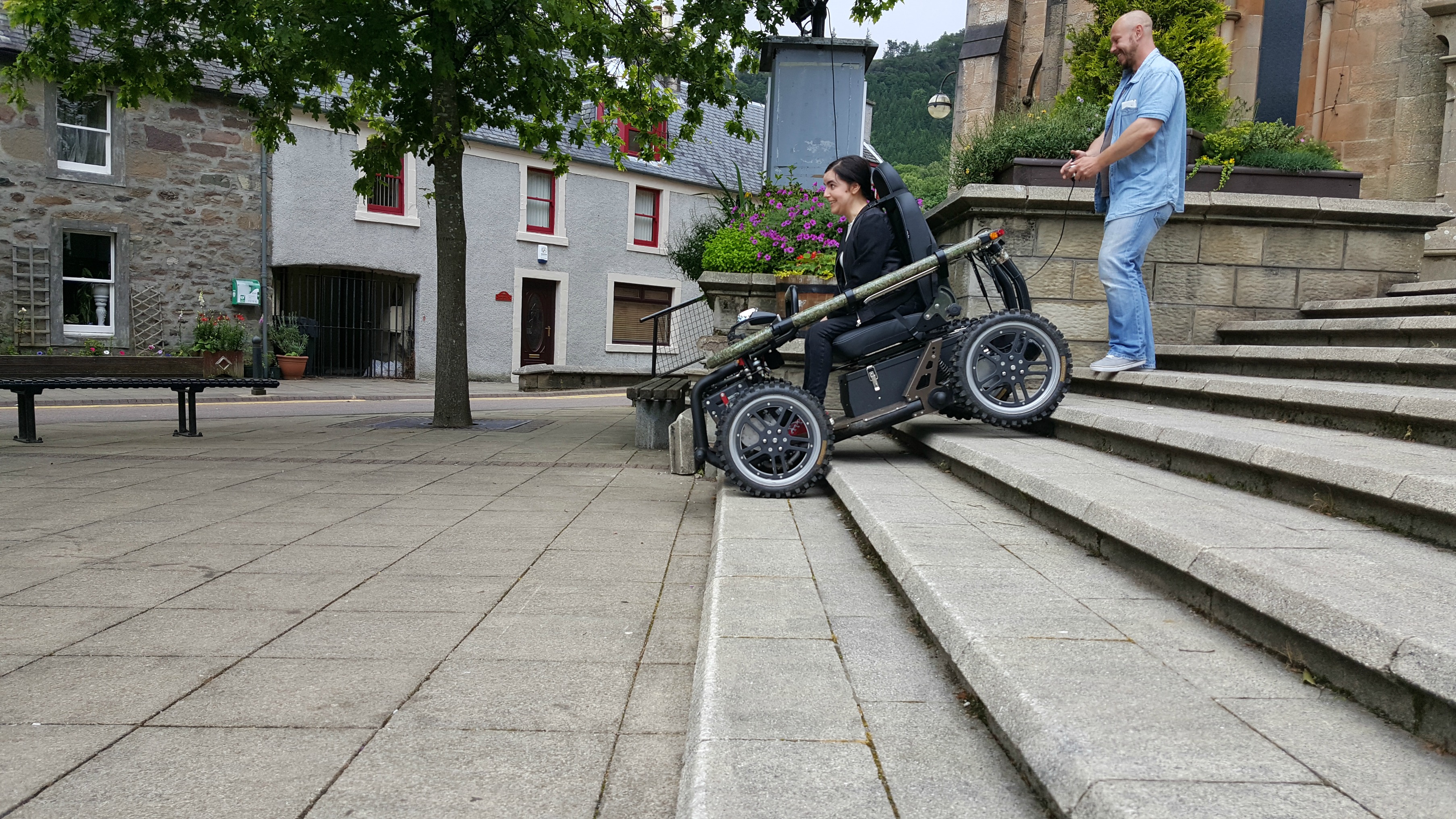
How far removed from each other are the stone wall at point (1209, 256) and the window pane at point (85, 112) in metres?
18.2

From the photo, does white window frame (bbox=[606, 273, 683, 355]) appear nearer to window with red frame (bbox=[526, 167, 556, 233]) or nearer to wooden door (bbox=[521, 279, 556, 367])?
wooden door (bbox=[521, 279, 556, 367])

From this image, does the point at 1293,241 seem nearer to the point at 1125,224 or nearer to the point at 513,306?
the point at 1125,224

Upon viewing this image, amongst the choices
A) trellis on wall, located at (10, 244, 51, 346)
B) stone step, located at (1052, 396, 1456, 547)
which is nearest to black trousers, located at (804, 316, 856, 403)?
stone step, located at (1052, 396, 1456, 547)

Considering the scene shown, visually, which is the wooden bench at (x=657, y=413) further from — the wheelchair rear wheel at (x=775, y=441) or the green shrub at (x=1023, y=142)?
the wheelchair rear wheel at (x=775, y=441)

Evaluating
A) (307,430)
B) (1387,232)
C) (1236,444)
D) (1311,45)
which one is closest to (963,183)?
(1387,232)

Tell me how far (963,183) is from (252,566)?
656cm

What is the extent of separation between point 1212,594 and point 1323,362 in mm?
3485

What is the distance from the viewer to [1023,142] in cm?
786

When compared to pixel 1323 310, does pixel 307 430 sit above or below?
below

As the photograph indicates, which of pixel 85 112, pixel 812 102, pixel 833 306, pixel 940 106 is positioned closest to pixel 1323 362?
pixel 833 306

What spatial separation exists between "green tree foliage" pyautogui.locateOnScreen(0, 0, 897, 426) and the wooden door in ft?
45.2

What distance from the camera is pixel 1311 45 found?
1157cm

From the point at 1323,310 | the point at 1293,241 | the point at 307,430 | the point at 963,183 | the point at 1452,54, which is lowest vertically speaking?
the point at 307,430

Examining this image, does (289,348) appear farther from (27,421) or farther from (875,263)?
(875,263)
